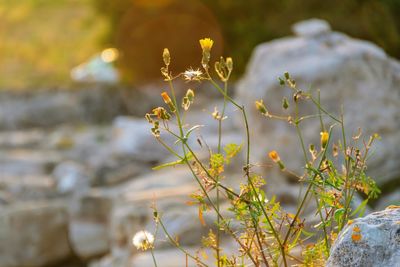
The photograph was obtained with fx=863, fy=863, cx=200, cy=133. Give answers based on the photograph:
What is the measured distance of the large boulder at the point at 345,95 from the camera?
20.1 feet

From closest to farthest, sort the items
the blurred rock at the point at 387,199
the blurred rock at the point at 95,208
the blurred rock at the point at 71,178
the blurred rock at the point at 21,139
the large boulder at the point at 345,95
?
1. the blurred rock at the point at 387,199
2. the large boulder at the point at 345,95
3. the blurred rock at the point at 95,208
4. the blurred rock at the point at 71,178
5. the blurred rock at the point at 21,139

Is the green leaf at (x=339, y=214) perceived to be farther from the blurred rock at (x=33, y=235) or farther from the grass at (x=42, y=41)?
the grass at (x=42, y=41)

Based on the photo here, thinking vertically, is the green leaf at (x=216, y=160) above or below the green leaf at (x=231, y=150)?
below

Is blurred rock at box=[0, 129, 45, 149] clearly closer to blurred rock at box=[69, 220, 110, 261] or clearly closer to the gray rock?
blurred rock at box=[69, 220, 110, 261]

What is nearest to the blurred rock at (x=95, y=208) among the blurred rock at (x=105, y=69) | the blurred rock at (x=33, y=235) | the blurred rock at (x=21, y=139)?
the blurred rock at (x=33, y=235)

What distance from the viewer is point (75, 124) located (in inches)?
513

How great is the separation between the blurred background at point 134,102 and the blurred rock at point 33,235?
12 mm

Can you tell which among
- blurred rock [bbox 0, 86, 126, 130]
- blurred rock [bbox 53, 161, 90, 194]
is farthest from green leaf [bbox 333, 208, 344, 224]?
blurred rock [bbox 0, 86, 126, 130]

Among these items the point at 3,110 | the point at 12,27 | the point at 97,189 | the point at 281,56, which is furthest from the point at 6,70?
the point at 281,56

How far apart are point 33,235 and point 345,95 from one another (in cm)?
377

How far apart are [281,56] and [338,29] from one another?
4.11 m

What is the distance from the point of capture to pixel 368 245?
206 centimetres

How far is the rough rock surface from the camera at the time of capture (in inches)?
80.6

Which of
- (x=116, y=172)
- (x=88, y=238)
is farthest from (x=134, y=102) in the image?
(x=88, y=238)
